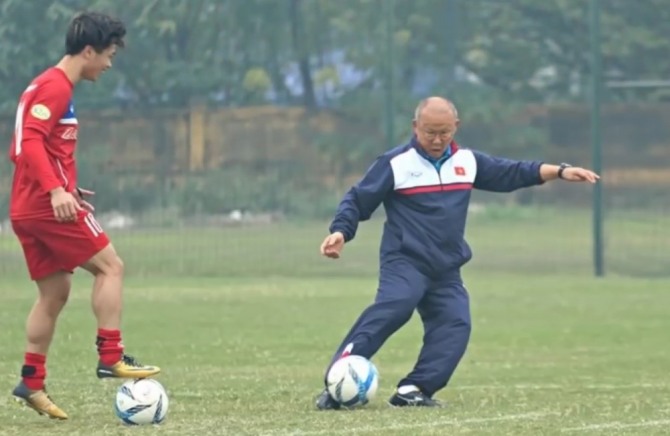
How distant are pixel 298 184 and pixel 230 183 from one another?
0.82 m

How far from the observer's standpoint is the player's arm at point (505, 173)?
9086mm

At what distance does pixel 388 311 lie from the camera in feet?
29.0

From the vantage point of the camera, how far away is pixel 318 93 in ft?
71.1

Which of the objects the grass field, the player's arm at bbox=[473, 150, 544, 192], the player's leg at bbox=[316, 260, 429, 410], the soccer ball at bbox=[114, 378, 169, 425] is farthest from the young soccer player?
the player's arm at bbox=[473, 150, 544, 192]

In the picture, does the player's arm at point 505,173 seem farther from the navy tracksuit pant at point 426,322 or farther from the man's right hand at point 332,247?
the man's right hand at point 332,247

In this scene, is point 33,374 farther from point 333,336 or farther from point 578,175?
point 333,336

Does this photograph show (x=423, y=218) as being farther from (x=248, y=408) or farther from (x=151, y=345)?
(x=151, y=345)

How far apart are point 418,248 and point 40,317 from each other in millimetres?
1911

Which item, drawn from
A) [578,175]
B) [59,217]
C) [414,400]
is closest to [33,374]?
[59,217]

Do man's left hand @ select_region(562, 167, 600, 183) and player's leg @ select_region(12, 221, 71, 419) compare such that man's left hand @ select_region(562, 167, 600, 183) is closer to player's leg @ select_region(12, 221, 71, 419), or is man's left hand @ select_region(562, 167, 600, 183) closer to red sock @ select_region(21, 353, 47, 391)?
player's leg @ select_region(12, 221, 71, 419)

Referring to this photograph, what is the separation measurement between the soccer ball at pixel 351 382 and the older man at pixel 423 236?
0.23m

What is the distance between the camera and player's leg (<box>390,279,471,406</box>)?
890 cm

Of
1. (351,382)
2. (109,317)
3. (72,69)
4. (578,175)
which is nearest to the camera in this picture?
(109,317)

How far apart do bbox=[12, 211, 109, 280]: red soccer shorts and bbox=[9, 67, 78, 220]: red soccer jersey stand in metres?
0.06
